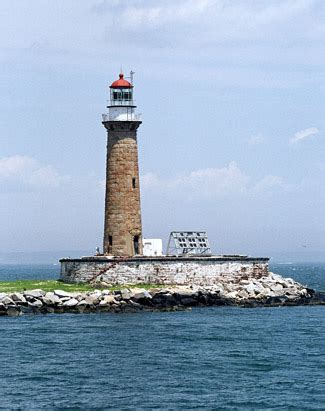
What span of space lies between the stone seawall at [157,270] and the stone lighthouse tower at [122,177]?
91.9 inches

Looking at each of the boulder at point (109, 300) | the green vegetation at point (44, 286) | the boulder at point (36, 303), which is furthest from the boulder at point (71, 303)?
the green vegetation at point (44, 286)

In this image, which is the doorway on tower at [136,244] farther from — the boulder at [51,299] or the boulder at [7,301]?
the boulder at [7,301]

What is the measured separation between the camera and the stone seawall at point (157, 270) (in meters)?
54.5

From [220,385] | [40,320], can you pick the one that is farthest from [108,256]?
[220,385]

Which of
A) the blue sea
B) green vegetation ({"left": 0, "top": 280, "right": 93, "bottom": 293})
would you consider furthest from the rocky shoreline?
green vegetation ({"left": 0, "top": 280, "right": 93, "bottom": 293})

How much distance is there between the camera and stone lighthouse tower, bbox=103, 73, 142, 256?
5675cm

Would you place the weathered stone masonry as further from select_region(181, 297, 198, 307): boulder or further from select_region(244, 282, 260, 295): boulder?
select_region(244, 282, 260, 295): boulder

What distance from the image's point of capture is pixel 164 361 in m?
36.0

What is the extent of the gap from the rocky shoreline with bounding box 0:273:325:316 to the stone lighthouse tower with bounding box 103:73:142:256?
16.2 feet

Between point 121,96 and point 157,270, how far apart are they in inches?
425

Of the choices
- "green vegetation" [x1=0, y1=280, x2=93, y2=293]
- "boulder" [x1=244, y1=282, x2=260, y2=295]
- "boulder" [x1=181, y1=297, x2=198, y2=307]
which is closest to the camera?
"boulder" [x1=181, y1=297, x2=198, y2=307]

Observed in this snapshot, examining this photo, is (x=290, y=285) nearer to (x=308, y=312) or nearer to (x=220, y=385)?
(x=308, y=312)

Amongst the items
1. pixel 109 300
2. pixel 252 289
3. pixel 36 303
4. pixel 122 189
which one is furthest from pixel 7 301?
pixel 252 289

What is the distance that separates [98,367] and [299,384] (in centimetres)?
733
